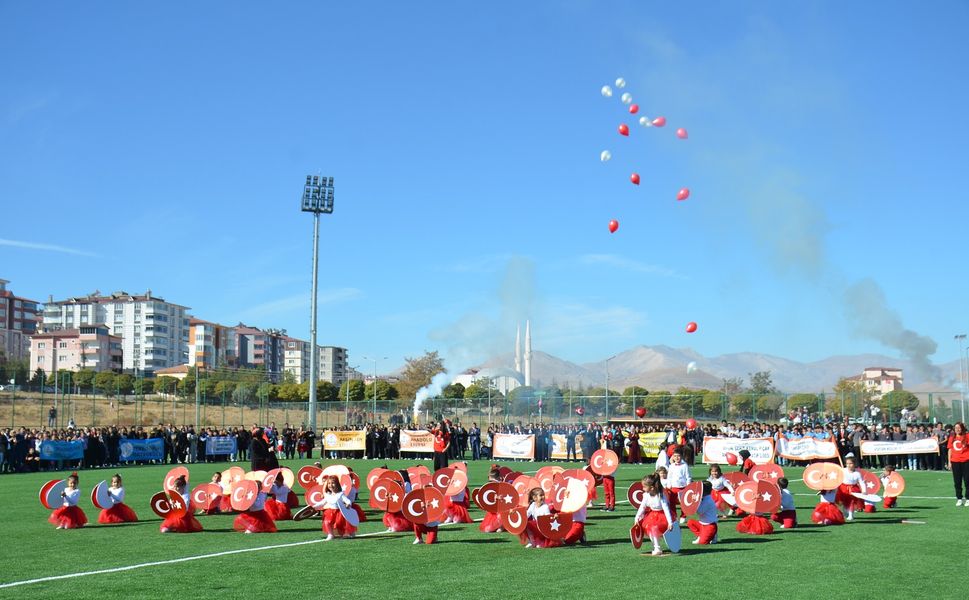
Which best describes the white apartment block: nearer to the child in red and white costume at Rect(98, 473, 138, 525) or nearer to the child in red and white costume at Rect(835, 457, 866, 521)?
the child in red and white costume at Rect(98, 473, 138, 525)

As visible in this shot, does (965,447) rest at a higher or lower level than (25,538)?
higher

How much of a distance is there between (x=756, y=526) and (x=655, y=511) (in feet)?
9.97

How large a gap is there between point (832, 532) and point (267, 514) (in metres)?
10.3

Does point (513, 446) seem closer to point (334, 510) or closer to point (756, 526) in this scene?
point (756, 526)

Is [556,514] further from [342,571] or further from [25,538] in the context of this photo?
[25,538]

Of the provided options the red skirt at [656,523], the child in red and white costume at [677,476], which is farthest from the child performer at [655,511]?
the child in red and white costume at [677,476]

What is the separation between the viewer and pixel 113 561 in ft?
42.6

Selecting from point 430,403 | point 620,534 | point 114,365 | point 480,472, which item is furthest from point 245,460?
point 114,365

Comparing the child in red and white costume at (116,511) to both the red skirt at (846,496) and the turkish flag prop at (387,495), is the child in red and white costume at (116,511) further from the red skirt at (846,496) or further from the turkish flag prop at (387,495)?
the red skirt at (846,496)

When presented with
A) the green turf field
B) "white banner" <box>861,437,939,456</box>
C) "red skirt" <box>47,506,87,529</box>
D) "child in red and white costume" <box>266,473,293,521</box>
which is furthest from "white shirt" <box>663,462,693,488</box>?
"white banner" <box>861,437,939,456</box>

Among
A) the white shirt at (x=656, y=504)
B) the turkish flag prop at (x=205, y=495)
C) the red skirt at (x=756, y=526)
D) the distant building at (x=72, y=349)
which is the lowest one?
the red skirt at (x=756, y=526)

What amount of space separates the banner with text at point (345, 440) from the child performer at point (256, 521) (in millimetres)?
27364

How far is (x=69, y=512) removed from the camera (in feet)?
56.9

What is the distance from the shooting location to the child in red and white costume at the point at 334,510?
15.3 m
